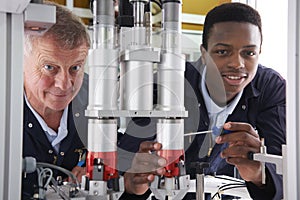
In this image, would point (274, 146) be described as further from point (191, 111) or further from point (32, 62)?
point (32, 62)

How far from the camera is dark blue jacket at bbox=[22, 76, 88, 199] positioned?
5.13 feet

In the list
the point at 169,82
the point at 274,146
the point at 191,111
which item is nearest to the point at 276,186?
the point at 274,146

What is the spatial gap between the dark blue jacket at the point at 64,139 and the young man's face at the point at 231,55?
616 millimetres

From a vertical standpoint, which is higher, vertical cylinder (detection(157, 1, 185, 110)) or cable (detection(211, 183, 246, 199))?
vertical cylinder (detection(157, 1, 185, 110))

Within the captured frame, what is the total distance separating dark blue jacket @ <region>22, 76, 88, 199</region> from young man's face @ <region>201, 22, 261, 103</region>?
0.62 metres

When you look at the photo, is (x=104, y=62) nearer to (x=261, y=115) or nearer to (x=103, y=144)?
(x=103, y=144)

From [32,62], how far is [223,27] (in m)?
0.88

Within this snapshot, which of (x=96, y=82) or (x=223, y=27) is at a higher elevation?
(x=223, y=27)

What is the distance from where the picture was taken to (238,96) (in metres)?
1.86

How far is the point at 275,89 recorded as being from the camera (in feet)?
6.06

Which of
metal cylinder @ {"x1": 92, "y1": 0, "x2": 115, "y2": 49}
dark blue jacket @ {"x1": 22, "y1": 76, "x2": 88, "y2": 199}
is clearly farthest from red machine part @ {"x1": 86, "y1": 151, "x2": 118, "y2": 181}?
dark blue jacket @ {"x1": 22, "y1": 76, "x2": 88, "y2": 199}

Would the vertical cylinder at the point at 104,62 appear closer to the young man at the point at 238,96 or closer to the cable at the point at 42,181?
the cable at the point at 42,181

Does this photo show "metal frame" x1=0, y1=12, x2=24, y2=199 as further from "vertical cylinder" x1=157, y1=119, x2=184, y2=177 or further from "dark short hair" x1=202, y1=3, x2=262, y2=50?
"dark short hair" x1=202, y1=3, x2=262, y2=50

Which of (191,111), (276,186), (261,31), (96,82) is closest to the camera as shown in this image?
(96,82)
